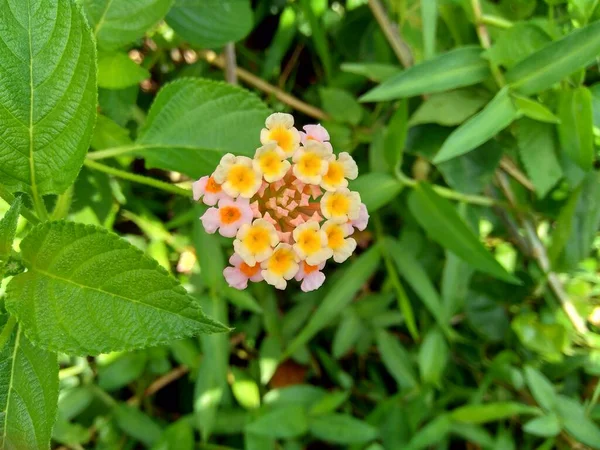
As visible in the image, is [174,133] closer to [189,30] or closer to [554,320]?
[189,30]

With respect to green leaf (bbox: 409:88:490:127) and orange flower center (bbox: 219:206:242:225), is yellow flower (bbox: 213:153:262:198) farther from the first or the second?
green leaf (bbox: 409:88:490:127)

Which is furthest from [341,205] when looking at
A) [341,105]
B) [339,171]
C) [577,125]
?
[341,105]

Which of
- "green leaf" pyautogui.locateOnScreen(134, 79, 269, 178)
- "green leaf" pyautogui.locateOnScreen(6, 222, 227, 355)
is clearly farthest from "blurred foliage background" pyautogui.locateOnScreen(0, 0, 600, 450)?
"green leaf" pyautogui.locateOnScreen(6, 222, 227, 355)

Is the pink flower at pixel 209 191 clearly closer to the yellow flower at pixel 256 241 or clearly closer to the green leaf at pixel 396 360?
the yellow flower at pixel 256 241

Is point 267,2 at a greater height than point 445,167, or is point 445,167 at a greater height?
point 267,2

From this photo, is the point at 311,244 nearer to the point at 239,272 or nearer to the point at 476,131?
the point at 239,272

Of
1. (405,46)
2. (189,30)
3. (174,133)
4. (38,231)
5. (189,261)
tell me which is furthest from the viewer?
(189,261)

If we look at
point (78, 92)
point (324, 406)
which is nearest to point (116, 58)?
point (78, 92)

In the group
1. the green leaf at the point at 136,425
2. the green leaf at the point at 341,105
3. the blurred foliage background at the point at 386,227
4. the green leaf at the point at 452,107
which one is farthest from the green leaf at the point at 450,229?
the green leaf at the point at 136,425
